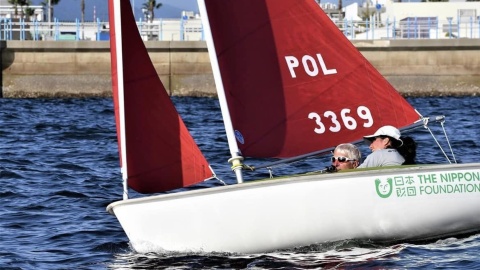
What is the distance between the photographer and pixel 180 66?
4409 centimetres

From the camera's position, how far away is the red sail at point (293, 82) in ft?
37.2

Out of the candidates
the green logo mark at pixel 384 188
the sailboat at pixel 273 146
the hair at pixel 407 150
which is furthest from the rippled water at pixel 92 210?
the hair at pixel 407 150

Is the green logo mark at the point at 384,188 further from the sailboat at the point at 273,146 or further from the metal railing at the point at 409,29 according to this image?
the metal railing at the point at 409,29

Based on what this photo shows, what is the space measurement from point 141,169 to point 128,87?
2.62 feet

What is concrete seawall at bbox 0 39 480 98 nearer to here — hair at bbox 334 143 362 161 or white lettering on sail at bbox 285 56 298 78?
white lettering on sail at bbox 285 56 298 78

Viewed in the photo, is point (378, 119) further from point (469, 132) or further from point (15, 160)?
point (469, 132)

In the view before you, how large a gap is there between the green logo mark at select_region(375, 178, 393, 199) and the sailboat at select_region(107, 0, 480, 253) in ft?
0.04

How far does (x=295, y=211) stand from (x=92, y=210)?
4.47 meters

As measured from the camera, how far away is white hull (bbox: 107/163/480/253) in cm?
1022

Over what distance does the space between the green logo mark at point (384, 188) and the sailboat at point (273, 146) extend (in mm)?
12

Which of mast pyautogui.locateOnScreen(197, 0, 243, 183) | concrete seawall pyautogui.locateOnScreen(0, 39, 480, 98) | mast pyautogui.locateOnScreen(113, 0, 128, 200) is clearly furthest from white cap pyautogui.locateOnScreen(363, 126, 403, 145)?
concrete seawall pyautogui.locateOnScreen(0, 39, 480, 98)

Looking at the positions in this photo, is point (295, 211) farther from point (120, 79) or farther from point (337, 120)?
point (120, 79)

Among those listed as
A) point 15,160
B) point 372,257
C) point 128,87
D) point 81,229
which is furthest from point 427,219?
point 15,160

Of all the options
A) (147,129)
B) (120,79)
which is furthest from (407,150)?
(120,79)
